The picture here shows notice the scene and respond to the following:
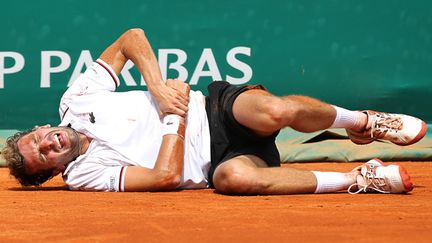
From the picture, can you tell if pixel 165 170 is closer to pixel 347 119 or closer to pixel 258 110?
pixel 258 110

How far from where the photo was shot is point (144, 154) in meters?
4.45

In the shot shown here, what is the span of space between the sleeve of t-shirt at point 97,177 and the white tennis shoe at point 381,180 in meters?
1.08

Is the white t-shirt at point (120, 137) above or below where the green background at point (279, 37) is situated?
below

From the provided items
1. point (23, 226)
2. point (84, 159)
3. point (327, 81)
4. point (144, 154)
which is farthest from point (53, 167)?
point (327, 81)

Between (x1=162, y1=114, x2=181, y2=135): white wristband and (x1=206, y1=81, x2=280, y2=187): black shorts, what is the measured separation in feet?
0.63

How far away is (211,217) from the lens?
3555 millimetres

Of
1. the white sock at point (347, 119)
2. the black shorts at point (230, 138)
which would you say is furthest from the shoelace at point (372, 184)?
the black shorts at point (230, 138)

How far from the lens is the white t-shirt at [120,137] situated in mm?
4410

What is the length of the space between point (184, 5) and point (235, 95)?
1890 millimetres

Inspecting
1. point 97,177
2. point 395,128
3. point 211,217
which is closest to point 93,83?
point 97,177

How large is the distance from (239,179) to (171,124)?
47 centimetres

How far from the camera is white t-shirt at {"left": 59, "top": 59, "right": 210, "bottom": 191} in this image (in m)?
4.41

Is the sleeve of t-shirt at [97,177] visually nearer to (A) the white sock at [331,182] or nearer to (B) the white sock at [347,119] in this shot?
(A) the white sock at [331,182]

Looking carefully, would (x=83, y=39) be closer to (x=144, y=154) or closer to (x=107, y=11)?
(x=107, y=11)
